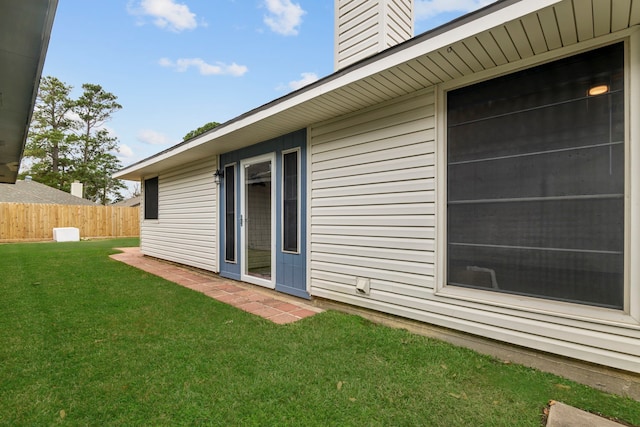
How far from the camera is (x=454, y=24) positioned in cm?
215

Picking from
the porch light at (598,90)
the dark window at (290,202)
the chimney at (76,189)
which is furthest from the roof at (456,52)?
the chimney at (76,189)

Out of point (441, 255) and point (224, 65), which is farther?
point (224, 65)

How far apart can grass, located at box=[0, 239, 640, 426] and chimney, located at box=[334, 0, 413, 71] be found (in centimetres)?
343

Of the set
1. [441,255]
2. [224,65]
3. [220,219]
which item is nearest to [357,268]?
[441,255]

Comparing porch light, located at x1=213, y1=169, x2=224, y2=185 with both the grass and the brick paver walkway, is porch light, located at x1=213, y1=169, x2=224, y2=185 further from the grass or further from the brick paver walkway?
the grass

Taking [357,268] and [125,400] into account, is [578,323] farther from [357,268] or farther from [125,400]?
[125,400]

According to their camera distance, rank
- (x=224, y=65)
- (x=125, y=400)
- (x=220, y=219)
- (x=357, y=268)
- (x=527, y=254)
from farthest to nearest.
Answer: (x=224, y=65) < (x=220, y=219) < (x=357, y=268) < (x=527, y=254) < (x=125, y=400)

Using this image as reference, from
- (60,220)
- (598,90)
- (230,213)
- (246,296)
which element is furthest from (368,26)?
(60,220)

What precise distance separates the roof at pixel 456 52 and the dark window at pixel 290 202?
22.2 inches

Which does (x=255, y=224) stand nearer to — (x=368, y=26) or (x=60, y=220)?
(x=368, y=26)

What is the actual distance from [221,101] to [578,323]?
1406cm

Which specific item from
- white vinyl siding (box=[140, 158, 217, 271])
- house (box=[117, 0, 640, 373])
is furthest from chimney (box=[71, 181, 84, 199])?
house (box=[117, 0, 640, 373])

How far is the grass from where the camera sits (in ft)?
5.72

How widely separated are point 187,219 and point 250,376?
539 centimetres
